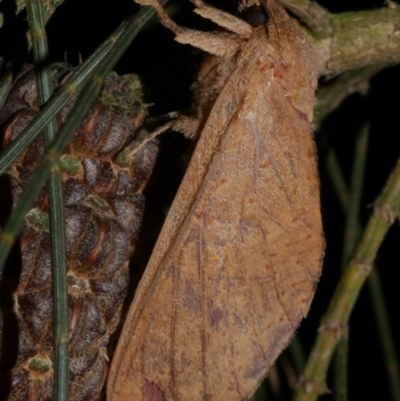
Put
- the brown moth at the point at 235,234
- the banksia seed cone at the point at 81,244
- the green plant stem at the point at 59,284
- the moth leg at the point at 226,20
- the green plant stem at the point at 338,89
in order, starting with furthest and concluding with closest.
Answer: the green plant stem at the point at 338,89 → the moth leg at the point at 226,20 → the brown moth at the point at 235,234 → the banksia seed cone at the point at 81,244 → the green plant stem at the point at 59,284

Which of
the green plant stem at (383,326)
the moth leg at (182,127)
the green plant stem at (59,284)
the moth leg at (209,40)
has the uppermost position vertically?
the moth leg at (209,40)

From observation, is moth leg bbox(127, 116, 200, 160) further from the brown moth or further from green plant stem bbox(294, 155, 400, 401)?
green plant stem bbox(294, 155, 400, 401)

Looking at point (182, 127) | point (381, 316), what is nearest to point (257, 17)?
point (182, 127)

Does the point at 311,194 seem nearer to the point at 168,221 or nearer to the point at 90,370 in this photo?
the point at 168,221

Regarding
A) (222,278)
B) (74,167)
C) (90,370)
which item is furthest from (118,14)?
(90,370)

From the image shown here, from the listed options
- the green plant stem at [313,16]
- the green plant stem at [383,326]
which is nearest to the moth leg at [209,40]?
the green plant stem at [313,16]

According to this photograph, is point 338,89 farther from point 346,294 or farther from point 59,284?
point 59,284

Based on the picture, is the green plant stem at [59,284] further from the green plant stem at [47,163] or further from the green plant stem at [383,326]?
the green plant stem at [383,326]
